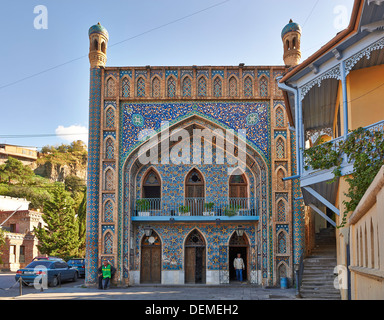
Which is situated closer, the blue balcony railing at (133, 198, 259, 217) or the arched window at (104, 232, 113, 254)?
the arched window at (104, 232, 113, 254)

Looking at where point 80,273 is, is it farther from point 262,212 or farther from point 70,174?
point 70,174

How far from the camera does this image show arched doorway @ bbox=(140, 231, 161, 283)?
20547mm

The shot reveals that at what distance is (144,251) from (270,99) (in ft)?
28.0

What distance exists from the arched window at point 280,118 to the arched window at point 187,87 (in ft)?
12.4

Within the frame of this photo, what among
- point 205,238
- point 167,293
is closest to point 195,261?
point 205,238

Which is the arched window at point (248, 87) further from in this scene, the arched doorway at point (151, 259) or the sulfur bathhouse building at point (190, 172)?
the arched doorway at point (151, 259)

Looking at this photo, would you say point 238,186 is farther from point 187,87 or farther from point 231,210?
point 187,87

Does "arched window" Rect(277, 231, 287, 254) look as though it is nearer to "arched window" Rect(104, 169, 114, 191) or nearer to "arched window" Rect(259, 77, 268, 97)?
"arched window" Rect(259, 77, 268, 97)

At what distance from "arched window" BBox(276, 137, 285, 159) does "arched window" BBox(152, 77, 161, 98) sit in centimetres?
544

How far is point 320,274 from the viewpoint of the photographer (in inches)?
631

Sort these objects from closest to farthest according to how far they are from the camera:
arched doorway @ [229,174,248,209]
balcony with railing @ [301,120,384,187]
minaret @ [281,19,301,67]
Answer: balcony with railing @ [301,120,384,187] < minaret @ [281,19,301,67] < arched doorway @ [229,174,248,209]

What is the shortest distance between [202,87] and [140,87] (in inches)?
105

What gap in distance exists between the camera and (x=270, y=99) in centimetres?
1989

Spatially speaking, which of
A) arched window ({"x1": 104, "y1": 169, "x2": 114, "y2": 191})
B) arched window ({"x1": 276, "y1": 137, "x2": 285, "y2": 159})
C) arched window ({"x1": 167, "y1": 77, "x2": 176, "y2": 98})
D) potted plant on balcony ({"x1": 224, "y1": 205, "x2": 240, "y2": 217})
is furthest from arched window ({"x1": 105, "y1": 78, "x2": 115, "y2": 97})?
arched window ({"x1": 276, "y1": 137, "x2": 285, "y2": 159})
